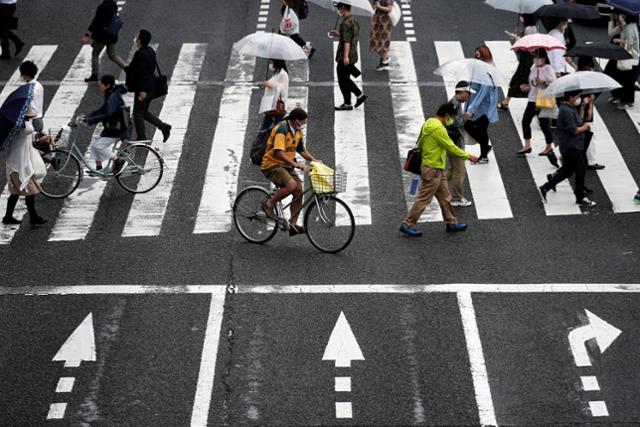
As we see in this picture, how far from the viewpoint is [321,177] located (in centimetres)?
1404

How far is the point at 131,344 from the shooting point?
12328 millimetres

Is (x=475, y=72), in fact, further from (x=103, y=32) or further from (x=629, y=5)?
(x=103, y=32)

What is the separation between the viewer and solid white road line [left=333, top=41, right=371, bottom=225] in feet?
52.4

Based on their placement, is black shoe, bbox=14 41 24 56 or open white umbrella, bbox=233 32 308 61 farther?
black shoe, bbox=14 41 24 56

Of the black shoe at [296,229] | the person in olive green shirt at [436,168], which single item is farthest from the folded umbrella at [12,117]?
the person in olive green shirt at [436,168]

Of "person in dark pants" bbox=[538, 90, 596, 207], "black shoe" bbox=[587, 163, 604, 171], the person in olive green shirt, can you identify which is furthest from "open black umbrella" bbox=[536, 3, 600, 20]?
the person in olive green shirt

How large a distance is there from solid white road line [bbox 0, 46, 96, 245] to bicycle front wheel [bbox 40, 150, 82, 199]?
2.15 meters

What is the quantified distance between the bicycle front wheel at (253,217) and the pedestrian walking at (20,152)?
276 cm

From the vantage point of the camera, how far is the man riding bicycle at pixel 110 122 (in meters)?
16.1

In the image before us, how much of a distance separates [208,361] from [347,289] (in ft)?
7.49

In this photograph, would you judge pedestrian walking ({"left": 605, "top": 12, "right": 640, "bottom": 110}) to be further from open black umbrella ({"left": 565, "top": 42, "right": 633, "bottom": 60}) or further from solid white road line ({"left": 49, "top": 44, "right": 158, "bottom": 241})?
solid white road line ({"left": 49, "top": 44, "right": 158, "bottom": 241})

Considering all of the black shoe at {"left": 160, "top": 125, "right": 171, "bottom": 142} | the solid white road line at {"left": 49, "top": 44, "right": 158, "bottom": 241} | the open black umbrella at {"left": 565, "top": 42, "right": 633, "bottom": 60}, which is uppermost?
the open black umbrella at {"left": 565, "top": 42, "right": 633, "bottom": 60}

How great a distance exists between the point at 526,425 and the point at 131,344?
4.33m

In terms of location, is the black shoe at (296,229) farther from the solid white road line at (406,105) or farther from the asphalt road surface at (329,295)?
the solid white road line at (406,105)
